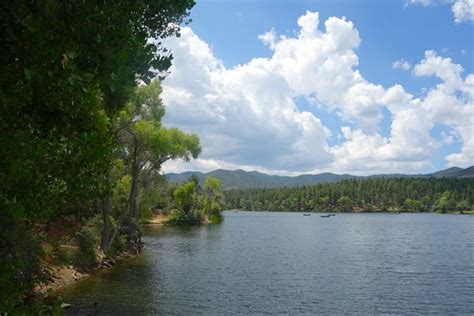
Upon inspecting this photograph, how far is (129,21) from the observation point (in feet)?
33.7

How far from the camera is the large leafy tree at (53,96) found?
8102 mm

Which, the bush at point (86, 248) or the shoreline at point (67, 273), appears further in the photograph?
the bush at point (86, 248)

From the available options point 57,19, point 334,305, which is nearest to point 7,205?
point 57,19

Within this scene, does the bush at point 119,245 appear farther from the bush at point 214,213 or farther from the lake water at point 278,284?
the bush at point 214,213

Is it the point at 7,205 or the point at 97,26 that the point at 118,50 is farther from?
the point at 7,205

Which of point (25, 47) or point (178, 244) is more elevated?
point (25, 47)

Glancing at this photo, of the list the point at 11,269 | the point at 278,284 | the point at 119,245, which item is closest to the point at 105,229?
the point at 119,245

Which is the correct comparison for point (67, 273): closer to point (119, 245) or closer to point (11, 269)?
point (119, 245)

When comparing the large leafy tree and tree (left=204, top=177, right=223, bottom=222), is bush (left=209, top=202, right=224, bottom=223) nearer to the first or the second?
tree (left=204, top=177, right=223, bottom=222)

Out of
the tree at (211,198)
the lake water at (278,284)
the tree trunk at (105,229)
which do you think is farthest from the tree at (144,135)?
the tree at (211,198)

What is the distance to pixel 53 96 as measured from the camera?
8719 millimetres

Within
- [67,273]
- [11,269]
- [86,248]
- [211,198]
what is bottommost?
[67,273]

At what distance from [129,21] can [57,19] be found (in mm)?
1976

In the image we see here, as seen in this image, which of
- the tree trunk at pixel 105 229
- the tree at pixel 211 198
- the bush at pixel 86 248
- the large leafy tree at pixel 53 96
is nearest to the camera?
the large leafy tree at pixel 53 96
